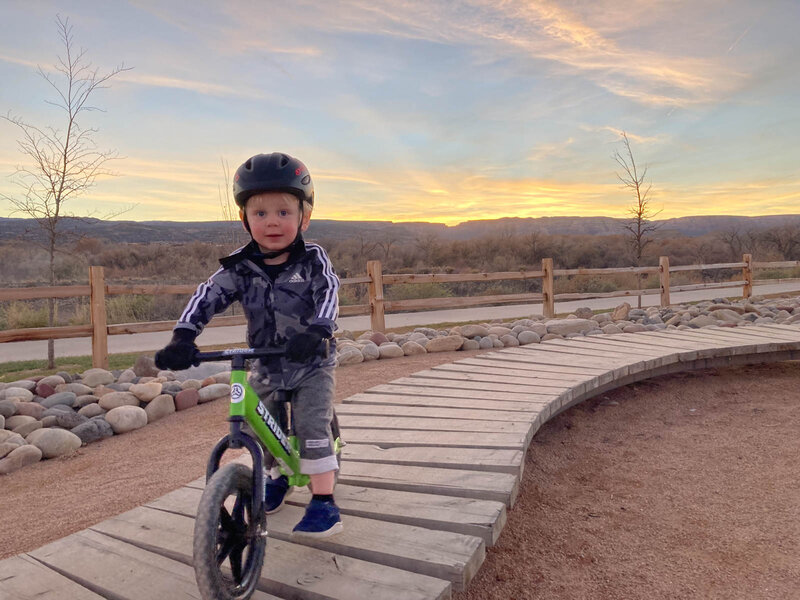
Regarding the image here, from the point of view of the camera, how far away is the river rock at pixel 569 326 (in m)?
9.32

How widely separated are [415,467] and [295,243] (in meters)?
1.30

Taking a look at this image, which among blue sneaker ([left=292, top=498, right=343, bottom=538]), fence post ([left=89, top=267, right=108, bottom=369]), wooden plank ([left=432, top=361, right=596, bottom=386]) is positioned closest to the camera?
blue sneaker ([left=292, top=498, right=343, bottom=538])

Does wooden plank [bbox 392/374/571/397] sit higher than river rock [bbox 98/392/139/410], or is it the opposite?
wooden plank [bbox 392/374/571/397]

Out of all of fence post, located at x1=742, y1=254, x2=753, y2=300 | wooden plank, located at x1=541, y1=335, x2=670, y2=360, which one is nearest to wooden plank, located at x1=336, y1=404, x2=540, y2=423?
wooden plank, located at x1=541, y1=335, x2=670, y2=360

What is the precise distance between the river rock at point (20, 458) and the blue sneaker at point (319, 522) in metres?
3.54

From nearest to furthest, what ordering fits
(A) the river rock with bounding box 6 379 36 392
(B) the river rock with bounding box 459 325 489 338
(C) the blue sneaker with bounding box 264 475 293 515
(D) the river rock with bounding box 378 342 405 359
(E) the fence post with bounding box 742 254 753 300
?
1. (C) the blue sneaker with bounding box 264 475 293 515
2. (A) the river rock with bounding box 6 379 36 392
3. (D) the river rock with bounding box 378 342 405 359
4. (B) the river rock with bounding box 459 325 489 338
5. (E) the fence post with bounding box 742 254 753 300

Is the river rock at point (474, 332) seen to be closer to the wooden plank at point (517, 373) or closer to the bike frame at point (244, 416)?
the wooden plank at point (517, 373)

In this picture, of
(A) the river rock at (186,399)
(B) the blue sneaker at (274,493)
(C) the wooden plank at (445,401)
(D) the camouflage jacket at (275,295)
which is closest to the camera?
(D) the camouflage jacket at (275,295)

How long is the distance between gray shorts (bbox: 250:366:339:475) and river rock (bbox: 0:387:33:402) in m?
4.77

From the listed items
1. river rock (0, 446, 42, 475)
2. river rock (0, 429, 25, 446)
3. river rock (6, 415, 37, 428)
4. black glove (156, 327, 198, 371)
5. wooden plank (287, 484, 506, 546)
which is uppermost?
black glove (156, 327, 198, 371)

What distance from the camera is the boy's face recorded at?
2389 millimetres

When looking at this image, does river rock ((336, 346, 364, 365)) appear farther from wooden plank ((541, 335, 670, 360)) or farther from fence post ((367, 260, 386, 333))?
wooden plank ((541, 335, 670, 360))

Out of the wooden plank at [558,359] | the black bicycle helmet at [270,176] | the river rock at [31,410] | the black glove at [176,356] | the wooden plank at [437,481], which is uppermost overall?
the black bicycle helmet at [270,176]

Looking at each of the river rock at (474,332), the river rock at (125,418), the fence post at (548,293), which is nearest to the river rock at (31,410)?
the river rock at (125,418)
